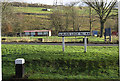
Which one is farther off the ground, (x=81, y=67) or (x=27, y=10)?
(x=27, y=10)

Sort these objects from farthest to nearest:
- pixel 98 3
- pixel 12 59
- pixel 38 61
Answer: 1. pixel 98 3
2. pixel 12 59
3. pixel 38 61

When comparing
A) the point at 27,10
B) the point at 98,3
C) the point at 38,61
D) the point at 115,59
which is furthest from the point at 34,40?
the point at 115,59

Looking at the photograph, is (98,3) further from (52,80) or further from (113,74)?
(52,80)

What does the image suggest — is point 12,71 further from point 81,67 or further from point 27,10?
point 27,10

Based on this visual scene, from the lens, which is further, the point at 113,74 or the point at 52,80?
the point at 113,74

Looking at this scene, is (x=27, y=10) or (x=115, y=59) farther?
(x=27, y=10)

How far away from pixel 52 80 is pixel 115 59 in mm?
3218

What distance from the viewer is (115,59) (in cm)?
624

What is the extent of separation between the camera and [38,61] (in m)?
6.02

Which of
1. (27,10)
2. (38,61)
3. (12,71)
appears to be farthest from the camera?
(27,10)

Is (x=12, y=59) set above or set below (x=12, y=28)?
below

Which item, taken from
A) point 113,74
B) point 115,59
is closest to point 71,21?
point 115,59

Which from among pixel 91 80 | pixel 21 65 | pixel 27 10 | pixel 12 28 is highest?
pixel 27 10

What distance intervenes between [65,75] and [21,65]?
1414mm
